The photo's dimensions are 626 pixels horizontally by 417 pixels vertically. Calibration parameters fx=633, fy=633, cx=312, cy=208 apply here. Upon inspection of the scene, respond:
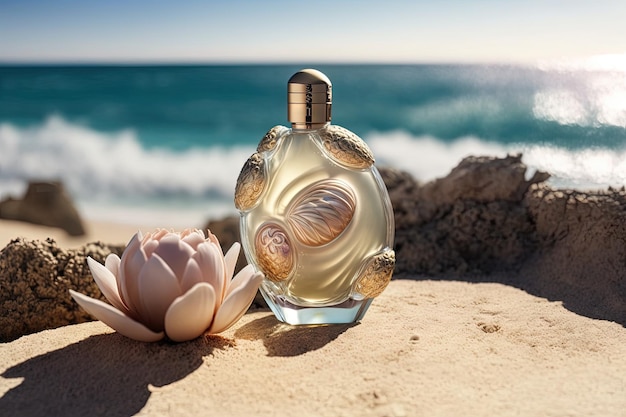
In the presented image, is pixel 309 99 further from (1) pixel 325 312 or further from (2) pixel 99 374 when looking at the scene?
(2) pixel 99 374

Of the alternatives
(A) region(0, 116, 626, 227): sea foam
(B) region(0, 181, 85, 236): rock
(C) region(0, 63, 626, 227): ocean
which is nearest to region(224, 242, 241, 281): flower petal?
(C) region(0, 63, 626, 227): ocean

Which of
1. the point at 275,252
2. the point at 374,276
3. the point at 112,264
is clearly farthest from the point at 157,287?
the point at 374,276

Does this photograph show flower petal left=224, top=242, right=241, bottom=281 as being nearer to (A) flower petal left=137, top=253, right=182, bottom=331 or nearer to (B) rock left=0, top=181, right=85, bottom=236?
(A) flower petal left=137, top=253, right=182, bottom=331

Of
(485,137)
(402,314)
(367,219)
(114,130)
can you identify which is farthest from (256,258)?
(114,130)

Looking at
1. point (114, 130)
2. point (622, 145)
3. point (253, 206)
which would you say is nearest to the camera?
point (253, 206)

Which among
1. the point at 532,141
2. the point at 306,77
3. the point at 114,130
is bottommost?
the point at 114,130

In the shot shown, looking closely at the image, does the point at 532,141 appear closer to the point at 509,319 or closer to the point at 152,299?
the point at 509,319

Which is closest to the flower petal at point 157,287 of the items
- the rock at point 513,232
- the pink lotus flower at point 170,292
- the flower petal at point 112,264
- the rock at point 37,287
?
the pink lotus flower at point 170,292
